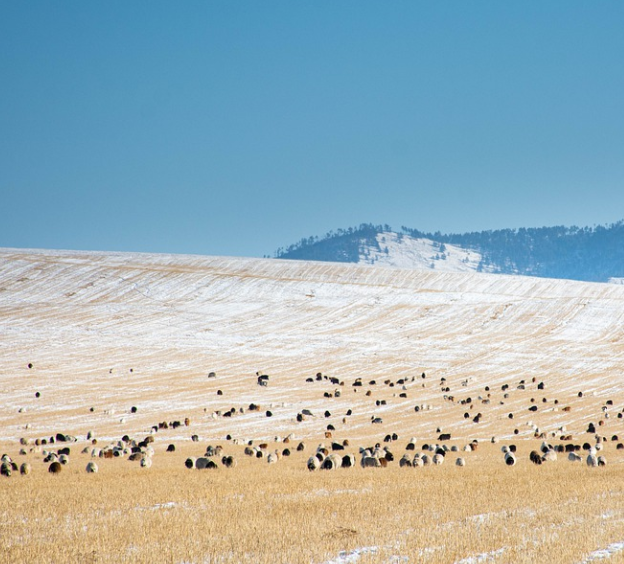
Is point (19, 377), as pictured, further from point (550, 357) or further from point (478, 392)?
point (550, 357)

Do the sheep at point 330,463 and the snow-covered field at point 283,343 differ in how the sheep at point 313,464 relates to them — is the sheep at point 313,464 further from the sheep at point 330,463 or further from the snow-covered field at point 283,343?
the snow-covered field at point 283,343

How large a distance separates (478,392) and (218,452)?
3193 centimetres

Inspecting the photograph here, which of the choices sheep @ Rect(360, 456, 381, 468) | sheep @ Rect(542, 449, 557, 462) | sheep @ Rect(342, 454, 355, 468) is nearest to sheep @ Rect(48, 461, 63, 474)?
sheep @ Rect(342, 454, 355, 468)

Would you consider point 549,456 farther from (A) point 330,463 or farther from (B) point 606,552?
(B) point 606,552

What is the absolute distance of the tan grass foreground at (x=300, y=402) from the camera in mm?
15492

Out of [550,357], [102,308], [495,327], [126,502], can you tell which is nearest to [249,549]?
[126,502]

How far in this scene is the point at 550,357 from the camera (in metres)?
74.8

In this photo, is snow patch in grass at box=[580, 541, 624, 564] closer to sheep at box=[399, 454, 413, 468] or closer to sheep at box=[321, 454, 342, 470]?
sheep at box=[399, 454, 413, 468]

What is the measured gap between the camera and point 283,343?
80438 millimetres

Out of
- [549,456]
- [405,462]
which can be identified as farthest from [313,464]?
[549,456]

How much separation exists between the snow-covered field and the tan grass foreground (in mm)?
377

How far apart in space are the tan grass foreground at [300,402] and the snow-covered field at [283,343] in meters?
0.38

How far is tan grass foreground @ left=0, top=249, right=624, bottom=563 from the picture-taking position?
15.5 m

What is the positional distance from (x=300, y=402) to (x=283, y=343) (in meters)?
27.0
